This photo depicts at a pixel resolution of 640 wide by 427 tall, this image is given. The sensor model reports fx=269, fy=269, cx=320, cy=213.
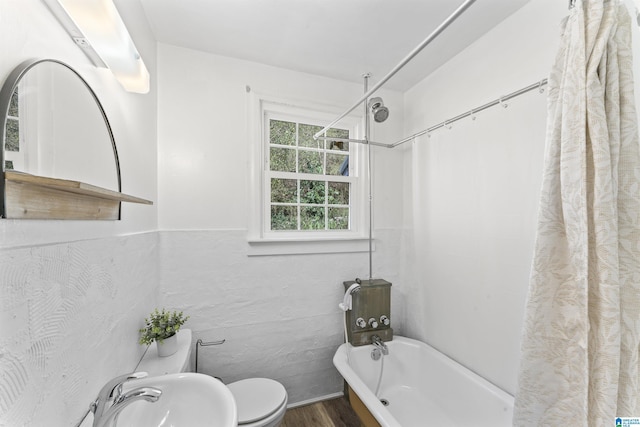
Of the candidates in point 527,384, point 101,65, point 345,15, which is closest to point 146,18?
point 101,65

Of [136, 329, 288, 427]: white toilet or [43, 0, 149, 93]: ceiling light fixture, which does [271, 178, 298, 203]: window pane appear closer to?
[136, 329, 288, 427]: white toilet

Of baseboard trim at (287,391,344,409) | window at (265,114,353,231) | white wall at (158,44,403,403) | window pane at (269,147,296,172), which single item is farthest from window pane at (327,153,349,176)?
baseboard trim at (287,391,344,409)

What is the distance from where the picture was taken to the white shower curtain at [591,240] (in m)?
0.70

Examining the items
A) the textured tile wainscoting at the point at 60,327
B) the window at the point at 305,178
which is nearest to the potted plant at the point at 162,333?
the textured tile wainscoting at the point at 60,327

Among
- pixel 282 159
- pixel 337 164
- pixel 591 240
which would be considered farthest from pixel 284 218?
pixel 591 240

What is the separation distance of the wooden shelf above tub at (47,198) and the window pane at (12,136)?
0.18 feet

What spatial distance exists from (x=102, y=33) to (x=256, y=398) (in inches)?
69.9

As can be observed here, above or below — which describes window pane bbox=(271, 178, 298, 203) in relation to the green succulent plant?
above

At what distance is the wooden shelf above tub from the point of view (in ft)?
1.73

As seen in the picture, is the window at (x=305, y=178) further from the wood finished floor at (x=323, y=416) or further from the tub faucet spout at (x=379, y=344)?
the wood finished floor at (x=323, y=416)

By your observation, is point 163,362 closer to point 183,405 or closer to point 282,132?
point 183,405

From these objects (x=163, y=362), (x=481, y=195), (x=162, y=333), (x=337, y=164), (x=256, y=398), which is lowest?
(x=256, y=398)

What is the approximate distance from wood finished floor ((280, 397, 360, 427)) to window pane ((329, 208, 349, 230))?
4.42 feet

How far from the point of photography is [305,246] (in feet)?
6.72
